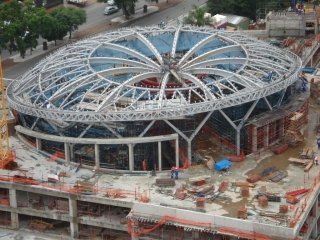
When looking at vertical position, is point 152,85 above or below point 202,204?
above

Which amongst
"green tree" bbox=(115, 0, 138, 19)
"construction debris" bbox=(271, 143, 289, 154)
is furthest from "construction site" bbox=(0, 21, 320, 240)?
"green tree" bbox=(115, 0, 138, 19)

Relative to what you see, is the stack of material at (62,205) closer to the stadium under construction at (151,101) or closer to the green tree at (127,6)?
the stadium under construction at (151,101)

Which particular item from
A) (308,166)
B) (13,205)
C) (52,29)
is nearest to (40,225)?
(13,205)

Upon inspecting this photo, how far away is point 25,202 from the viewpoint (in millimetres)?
87375

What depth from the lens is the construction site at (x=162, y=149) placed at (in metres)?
79.1

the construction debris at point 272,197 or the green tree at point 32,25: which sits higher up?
the green tree at point 32,25

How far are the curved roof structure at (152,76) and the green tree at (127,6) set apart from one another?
151 ft

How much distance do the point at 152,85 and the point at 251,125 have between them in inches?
569

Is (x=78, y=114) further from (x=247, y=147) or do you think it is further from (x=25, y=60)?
(x=25, y=60)

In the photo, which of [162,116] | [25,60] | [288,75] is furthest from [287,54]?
[25,60]

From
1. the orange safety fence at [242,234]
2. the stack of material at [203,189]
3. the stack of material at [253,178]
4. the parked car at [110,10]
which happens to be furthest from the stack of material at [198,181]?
the parked car at [110,10]

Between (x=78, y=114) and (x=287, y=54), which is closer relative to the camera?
(x=78, y=114)

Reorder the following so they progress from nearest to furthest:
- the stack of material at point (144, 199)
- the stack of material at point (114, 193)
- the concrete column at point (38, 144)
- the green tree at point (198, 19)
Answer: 1. the stack of material at point (144, 199)
2. the stack of material at point (114, 193)
3. the concrete column at point (38, 144)
4. the green tree at point (198, 19)

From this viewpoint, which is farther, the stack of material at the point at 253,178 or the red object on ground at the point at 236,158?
the red object on ground at the point at 236,158
